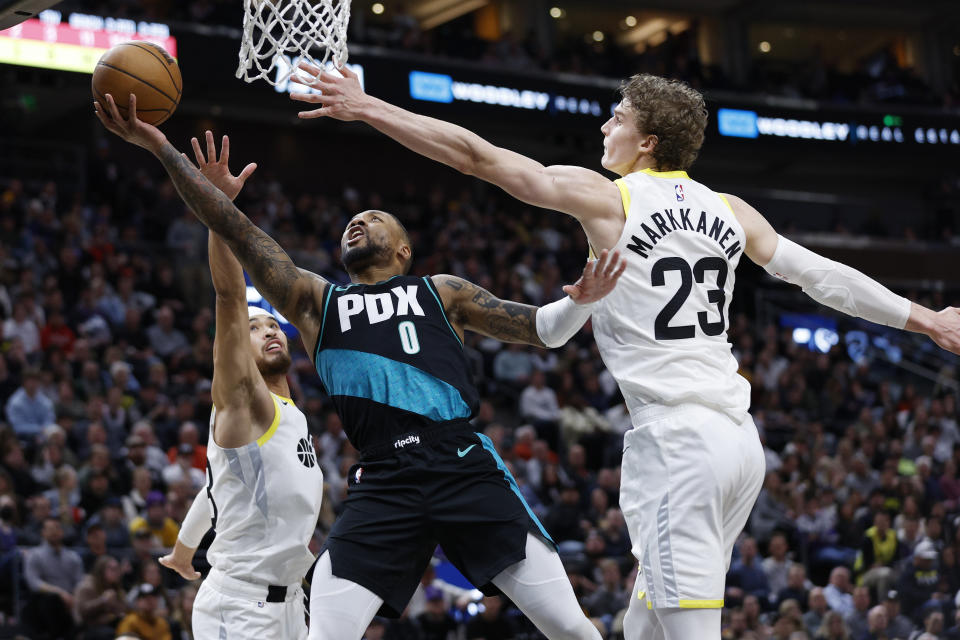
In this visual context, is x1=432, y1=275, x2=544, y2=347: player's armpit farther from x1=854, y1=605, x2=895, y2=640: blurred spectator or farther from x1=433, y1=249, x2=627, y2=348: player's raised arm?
x1=854, y1=605, x2=895, y2=640: blurred spectator

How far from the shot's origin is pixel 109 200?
17594mm

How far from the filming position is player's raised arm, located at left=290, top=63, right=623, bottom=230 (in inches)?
163

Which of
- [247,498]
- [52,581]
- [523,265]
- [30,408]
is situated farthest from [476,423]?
[247,498]

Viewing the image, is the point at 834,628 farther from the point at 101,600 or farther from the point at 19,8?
the point at 19,8

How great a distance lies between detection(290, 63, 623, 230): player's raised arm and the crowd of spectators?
471cm

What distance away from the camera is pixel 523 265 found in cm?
1933

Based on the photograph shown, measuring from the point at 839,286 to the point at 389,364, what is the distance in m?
1.71

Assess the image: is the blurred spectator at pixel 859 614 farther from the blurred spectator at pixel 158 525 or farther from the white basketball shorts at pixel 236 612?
the white basketball shorts at pixel 236 612

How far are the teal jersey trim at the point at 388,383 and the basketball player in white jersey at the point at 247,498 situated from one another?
2.93ft

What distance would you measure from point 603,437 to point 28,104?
11.9 meters

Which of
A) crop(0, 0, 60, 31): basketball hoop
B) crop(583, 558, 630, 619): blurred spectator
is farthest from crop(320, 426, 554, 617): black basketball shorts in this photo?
crop(583, 558, 630, 619): blurred spectator

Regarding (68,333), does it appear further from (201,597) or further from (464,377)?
(464,377)

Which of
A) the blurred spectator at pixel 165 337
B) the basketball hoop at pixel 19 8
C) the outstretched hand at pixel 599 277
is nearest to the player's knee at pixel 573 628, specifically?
the outstretched hand at pixel 599 277

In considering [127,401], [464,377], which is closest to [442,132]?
[464,377]
